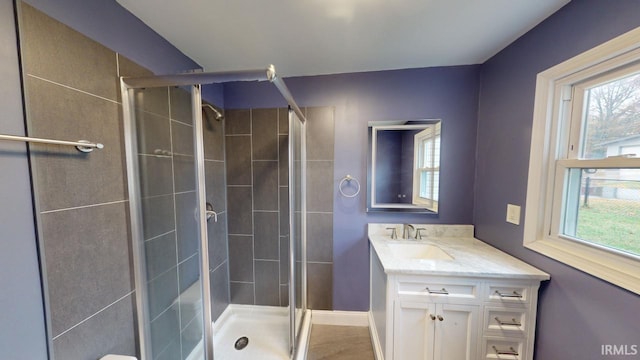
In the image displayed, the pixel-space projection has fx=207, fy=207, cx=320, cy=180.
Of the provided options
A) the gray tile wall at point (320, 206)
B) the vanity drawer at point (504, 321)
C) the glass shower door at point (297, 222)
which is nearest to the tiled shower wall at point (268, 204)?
the gray tile wall at point (320, 206)

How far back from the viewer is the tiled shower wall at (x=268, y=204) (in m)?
1.98

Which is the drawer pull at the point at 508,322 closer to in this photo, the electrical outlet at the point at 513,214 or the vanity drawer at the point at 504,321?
the vanity drawer at the point at 504,321

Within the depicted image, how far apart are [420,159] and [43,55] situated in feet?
7.56

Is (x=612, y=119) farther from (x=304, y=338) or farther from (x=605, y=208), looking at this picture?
(x=304, y=338)

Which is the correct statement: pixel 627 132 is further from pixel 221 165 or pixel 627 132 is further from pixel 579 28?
pixel 221 165

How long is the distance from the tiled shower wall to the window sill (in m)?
1.49

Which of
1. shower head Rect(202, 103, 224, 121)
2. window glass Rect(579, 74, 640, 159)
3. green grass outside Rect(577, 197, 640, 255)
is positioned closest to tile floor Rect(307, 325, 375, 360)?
green grass outside Rect(577, 197, 640, 255)

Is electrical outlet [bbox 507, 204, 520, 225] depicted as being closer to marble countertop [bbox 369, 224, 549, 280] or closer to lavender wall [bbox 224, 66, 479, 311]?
marble countertop [bbox 369, 224, 549, 280]

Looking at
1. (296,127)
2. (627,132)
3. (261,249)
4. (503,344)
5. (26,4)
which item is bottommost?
(503,344)

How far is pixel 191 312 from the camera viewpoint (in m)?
1.43

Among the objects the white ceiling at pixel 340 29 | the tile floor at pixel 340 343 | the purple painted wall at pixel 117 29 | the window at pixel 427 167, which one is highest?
the white ceiling at pixel 340 29

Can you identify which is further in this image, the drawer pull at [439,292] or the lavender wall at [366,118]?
the lavender wall at [366,118]

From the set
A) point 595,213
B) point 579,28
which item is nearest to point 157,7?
point 579,28

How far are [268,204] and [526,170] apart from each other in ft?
6.60
